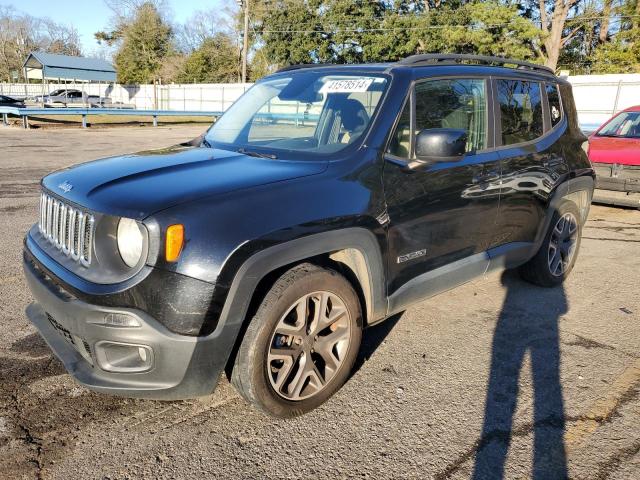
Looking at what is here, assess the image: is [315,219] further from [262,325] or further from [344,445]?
[344,445]

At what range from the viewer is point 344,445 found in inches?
105

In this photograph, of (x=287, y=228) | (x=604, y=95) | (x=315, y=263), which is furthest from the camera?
(x=604, y=95)

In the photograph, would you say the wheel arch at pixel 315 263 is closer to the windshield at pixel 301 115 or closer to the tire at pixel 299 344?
the tire at pixel 299 344

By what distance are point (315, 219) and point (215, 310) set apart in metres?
0.69

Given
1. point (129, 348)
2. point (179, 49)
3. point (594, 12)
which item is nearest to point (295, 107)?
point (129, 348)

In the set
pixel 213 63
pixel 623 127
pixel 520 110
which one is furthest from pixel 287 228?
pixel 213 63

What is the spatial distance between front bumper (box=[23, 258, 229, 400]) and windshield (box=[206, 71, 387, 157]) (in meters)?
1.34

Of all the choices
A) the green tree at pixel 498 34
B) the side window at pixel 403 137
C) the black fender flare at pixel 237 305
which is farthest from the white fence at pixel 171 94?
the black fender flare at pixel 237 305

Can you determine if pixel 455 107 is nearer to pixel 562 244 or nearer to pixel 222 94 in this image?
pixel 562 244

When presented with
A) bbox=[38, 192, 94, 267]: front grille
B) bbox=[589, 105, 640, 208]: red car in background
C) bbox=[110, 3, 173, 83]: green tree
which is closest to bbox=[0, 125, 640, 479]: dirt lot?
bbox=[38, 192, 94, 267]: front grille

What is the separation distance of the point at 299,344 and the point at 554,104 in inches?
133

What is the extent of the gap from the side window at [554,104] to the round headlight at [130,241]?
3713mm

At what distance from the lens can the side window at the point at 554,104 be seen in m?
4.62

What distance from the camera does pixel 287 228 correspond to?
2604 mm
